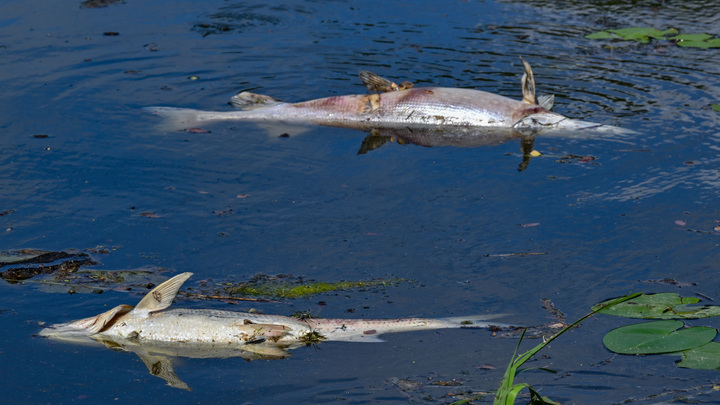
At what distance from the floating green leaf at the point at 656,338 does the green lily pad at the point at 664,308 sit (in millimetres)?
134

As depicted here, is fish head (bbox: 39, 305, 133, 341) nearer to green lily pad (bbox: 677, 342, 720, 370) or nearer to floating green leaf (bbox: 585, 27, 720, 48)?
green lily pad (bbox: 677, 342, 720, 370)

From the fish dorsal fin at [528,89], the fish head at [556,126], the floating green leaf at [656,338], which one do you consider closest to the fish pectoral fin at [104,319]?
the floating green leaf at [656,338]

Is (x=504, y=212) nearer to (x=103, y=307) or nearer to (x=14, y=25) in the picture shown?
(x=103, y=307)

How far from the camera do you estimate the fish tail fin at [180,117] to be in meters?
8.49

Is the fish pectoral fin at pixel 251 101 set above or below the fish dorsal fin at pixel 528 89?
below

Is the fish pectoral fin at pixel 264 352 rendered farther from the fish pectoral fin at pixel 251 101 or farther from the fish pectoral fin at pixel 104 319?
the fish pectoral fin at pixel 251 101

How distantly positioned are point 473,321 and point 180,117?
4.54 metres

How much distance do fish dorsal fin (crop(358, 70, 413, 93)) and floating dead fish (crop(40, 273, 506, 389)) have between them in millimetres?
3880

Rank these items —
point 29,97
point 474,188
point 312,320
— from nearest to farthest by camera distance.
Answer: point 312,320 → point 474,188 → point 29,97

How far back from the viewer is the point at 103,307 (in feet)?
17.7

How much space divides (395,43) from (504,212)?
15.2 ft

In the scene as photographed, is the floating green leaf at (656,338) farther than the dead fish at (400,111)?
No

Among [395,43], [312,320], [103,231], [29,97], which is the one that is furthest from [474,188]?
[29,97]

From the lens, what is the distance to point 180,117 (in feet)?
28.1
